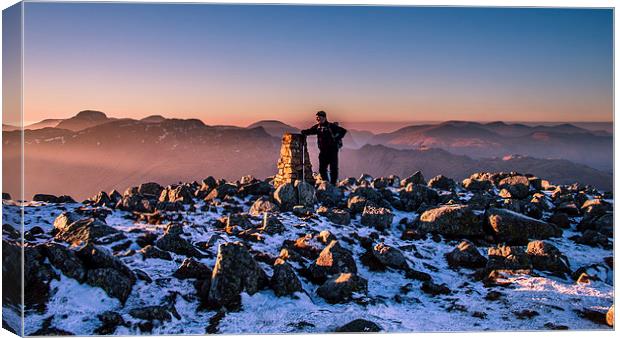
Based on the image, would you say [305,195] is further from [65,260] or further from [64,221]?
[65,260]

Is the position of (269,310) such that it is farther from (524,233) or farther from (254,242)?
(524,233)

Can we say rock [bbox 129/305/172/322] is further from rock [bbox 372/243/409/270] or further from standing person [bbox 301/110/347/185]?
standing person [bbox 301/110/347/185]

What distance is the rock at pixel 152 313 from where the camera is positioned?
773 cm

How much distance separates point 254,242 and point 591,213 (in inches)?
421

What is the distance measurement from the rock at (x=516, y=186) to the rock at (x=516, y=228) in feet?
16.2

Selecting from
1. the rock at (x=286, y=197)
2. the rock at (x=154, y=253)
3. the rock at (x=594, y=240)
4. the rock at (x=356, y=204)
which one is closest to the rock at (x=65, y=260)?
the rock at (x=154, y=253)

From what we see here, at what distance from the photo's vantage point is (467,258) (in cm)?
1134

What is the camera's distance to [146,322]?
7680 millimetres

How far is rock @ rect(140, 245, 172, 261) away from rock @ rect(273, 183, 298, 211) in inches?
213

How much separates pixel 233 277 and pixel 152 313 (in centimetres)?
156

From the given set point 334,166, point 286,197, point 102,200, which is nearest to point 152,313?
point 286,197

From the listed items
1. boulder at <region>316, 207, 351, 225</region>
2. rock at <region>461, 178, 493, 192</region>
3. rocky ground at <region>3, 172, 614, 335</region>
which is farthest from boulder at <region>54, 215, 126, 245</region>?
rock at <region>461, 178, 493, 192</region>

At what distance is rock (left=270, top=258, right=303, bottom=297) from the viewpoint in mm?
8961

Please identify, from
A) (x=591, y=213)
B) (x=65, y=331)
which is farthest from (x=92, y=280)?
(x=591, y=213)
